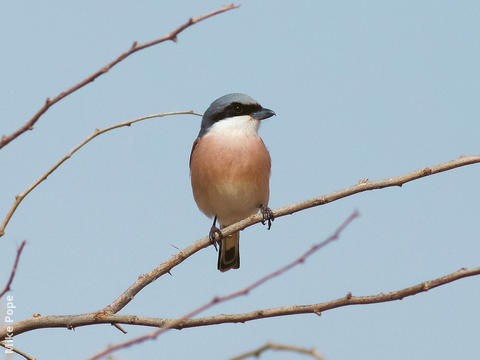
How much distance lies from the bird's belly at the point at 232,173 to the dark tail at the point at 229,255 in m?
0.84

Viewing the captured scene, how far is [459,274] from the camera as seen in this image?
7.38 ft

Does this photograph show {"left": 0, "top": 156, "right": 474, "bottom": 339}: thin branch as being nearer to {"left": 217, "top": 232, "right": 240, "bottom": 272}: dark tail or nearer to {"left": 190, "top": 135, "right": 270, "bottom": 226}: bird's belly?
{"left": 190, "top": 135, "right": 270, "bottom": 226}: bird's belly

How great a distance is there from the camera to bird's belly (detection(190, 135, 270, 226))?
596 cm

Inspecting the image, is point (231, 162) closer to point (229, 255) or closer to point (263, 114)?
point (263, 114)

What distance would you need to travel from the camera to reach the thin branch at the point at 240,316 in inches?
92.6

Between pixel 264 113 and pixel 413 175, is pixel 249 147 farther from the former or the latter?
pixel 413 175

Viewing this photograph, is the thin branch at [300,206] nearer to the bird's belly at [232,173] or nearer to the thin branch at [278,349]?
the thin branch at [278,349]

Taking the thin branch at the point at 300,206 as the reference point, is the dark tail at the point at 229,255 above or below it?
above

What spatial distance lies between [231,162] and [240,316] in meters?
3.52

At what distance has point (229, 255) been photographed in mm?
6938

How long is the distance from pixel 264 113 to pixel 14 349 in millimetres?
3925

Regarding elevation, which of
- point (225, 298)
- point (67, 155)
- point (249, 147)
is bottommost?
point (225, 298)

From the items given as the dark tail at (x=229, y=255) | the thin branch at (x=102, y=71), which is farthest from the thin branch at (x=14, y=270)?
the dark tail at (x=229, y=255)

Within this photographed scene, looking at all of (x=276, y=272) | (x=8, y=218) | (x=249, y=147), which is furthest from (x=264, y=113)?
(x=276, y=272)
